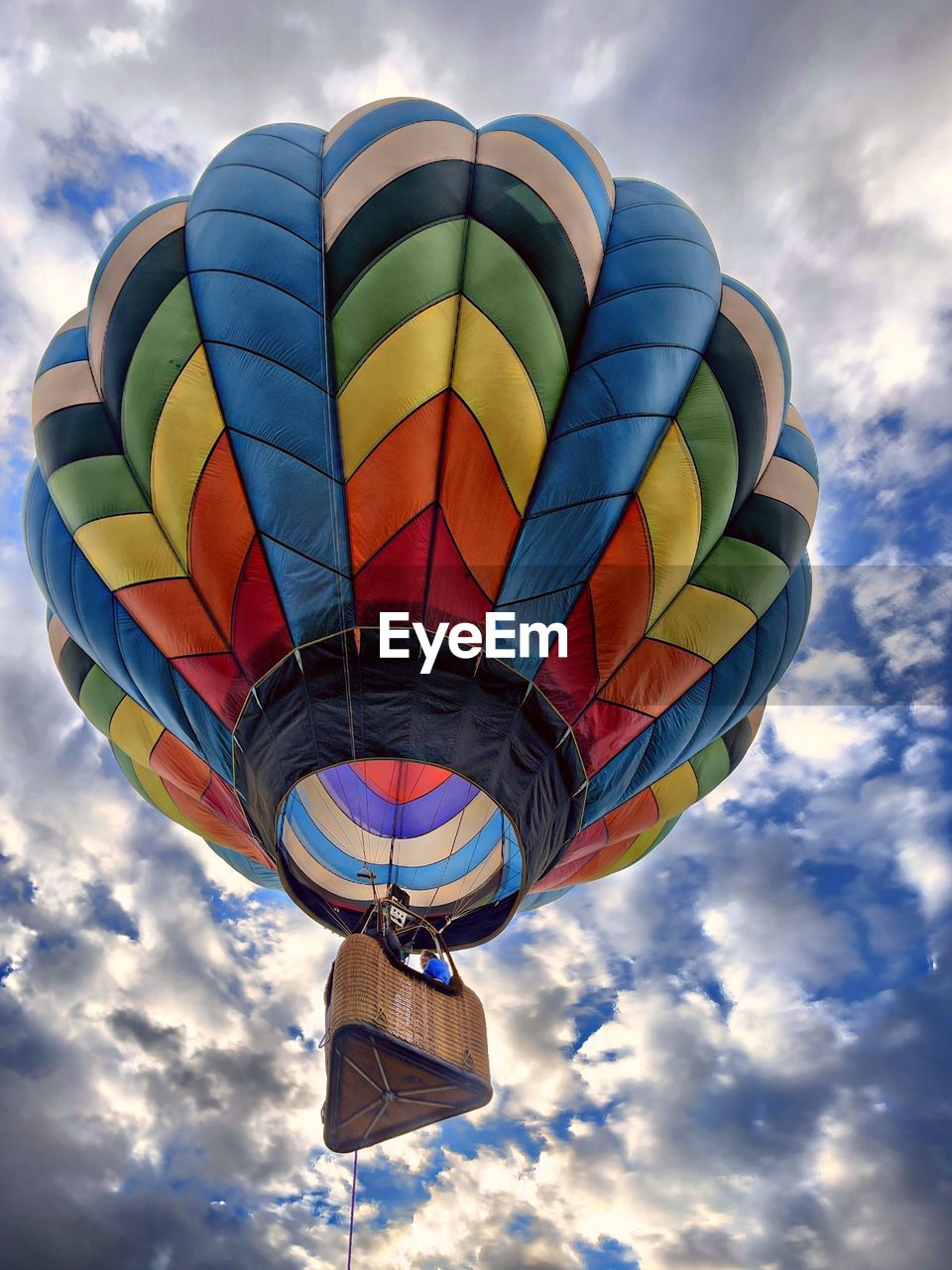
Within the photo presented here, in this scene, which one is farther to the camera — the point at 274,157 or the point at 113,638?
the point at 113,638

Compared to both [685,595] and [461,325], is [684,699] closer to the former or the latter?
[685,595]

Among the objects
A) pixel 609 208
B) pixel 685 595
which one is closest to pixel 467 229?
pixel 609 208

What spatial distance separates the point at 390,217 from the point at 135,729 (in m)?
4.20

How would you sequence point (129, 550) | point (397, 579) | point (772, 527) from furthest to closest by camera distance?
point (772, 527)
point (129, 550)
point (397, 579)

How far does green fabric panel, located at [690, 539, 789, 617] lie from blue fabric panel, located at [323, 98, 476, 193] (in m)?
3.19

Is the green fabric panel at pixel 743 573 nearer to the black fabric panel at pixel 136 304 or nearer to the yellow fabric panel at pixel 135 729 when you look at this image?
the black fabric panel at pixel 136 304

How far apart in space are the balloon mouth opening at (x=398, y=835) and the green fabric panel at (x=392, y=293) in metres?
2.85

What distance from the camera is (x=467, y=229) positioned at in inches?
216

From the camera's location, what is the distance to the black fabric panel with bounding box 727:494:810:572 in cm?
627

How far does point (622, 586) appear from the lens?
5.55 metres

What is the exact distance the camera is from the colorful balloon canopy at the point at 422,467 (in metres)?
5.21

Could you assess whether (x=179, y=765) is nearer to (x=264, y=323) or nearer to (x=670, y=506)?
(x=264, y=323)

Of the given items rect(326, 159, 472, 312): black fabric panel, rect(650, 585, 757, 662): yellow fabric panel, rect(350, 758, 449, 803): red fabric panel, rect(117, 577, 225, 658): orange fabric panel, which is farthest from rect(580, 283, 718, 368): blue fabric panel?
rect(350, 758, 449, 803): red fabric panel

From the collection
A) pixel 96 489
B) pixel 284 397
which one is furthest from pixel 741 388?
pixel 96 489
